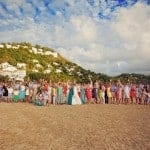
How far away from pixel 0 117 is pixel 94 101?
11.1 metres

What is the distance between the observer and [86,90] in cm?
2975

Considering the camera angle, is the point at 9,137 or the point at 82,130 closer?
the point at 9,137

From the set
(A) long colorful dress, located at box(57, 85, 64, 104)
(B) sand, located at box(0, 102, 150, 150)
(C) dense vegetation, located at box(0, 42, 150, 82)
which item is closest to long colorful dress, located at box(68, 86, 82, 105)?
(A) long colorful dress, located at box(57, 85, 64, 104)

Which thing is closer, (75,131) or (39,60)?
(75,131)

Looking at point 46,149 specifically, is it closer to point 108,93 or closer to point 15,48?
point 108,93

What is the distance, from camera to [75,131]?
1561 cm

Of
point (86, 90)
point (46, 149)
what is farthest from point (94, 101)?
point (46, 149)

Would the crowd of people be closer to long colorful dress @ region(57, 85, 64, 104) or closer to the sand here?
→ long colorful dress @ region(57, 85, 64, 104)

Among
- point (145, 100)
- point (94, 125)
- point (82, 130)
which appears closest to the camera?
point (82, 130)

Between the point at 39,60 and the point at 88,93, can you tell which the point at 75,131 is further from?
the point at 39,60

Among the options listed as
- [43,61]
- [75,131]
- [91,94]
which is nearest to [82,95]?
[91,94]

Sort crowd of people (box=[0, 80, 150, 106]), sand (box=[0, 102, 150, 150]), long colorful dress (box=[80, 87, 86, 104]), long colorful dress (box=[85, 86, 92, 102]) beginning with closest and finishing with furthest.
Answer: sand (box=[0, 102, 150, 150]) → crowd of people (box=[0, 80, 150, 106]) → long colorful dress (box=[80, 87, 86, 104]) → long colorful dress (box=[85, 86, 92, 102])

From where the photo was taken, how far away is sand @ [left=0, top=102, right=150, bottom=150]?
12.7 m

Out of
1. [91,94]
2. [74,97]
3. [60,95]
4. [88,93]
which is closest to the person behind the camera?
[74,97]
